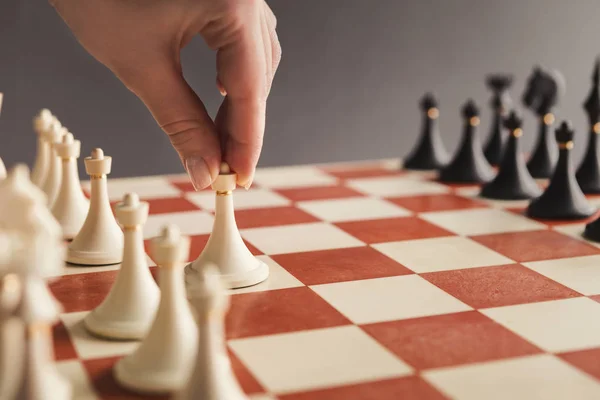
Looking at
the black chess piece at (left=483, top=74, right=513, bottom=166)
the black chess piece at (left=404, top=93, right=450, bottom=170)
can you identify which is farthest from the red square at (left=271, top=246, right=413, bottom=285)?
the black chess piece at (left=483, top=74, right=513, bottom=166)

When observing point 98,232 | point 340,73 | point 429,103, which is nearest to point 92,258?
point 98,232

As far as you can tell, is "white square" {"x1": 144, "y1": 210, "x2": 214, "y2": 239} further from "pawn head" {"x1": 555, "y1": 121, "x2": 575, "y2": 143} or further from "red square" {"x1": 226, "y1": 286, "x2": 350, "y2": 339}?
"pawn head" {"x1": 555, "y1": 121, "x2": 575, "y2": 143}

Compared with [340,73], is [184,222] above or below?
below

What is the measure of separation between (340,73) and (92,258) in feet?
5.21

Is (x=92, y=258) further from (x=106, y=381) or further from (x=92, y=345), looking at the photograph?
(x=106, y=381)

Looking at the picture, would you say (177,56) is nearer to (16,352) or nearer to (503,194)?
(16,352)

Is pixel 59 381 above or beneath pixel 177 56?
beneath

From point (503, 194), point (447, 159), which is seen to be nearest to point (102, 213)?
point (503, 194)

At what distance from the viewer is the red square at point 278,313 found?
1.19 m

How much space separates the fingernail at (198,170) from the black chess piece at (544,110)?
1209 millimetres

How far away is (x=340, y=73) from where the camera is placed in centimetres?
287

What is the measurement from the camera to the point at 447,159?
246 centimetres

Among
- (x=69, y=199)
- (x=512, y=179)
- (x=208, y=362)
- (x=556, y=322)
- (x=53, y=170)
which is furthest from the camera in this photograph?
(x=512, y=179)

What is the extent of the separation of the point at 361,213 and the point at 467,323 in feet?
2.40
